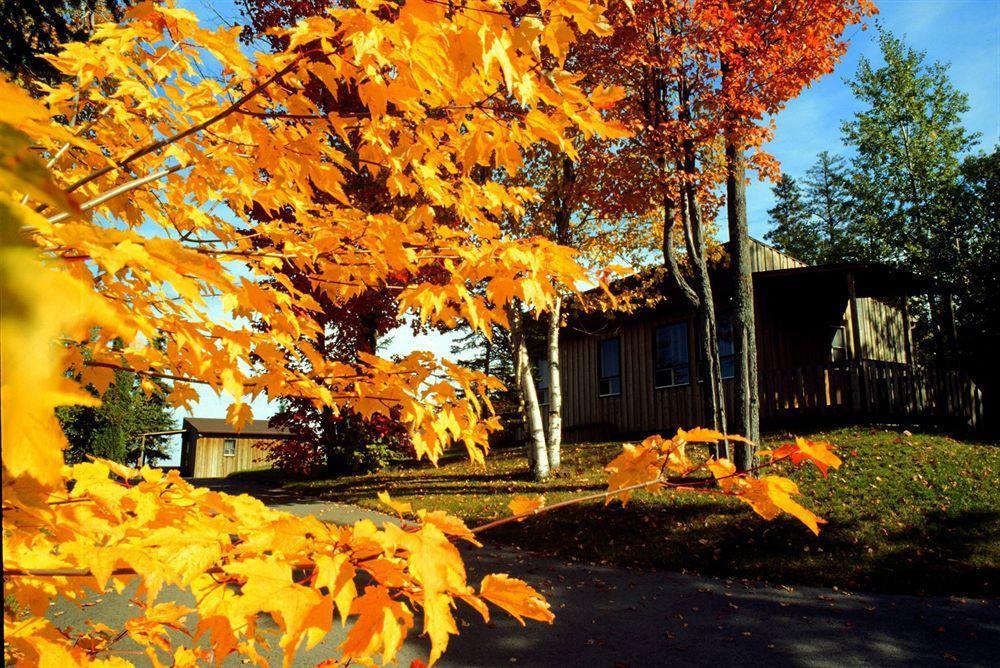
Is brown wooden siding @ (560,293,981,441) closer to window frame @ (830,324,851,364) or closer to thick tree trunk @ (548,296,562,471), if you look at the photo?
window frame @ (830,324,851,364)

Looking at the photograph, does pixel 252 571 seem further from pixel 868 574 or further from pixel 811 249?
pixel 811 249

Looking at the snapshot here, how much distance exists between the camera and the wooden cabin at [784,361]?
14.3 meters

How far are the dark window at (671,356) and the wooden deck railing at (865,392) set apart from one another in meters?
2.53

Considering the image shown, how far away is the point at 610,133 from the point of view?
186 cm

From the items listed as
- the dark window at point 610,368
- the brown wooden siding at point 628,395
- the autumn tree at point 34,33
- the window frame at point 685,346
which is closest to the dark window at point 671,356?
the window frame at point 685,346

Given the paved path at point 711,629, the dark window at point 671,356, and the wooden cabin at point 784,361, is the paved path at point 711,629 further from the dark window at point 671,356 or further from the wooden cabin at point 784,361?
the dark window at point 671,356

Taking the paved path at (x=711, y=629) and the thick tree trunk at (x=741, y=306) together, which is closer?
the paved path at (x=711, y=629)

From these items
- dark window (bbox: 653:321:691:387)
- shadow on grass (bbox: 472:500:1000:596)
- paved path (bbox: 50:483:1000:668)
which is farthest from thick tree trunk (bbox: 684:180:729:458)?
dark window (bbox: 653:321:691:387)

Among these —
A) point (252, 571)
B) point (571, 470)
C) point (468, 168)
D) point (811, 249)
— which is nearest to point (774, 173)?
point (571, 470)

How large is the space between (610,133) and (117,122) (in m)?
2.17

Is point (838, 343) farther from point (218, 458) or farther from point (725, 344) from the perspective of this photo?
point (218, 458)

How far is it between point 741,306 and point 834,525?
3.95m

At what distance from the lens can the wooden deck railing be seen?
1387 centimetres

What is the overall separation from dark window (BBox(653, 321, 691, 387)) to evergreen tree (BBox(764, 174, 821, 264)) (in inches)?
960
